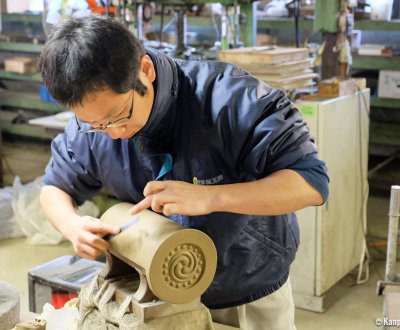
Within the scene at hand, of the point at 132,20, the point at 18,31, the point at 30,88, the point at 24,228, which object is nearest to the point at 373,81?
the point at 132,20

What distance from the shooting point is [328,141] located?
109 inches

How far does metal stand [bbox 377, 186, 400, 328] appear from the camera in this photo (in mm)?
1354

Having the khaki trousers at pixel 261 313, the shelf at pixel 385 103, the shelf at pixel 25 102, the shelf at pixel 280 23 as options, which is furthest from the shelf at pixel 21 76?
the khaki trousers at pixel 261 313

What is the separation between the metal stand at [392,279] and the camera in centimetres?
135

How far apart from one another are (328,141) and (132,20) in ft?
4.14

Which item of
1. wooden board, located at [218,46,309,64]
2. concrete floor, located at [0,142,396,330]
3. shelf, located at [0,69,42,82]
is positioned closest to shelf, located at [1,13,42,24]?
shelf, located at [0,69,42,82]

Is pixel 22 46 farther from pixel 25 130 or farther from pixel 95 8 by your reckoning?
pixel 95 8

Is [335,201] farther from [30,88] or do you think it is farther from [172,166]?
[30,88]

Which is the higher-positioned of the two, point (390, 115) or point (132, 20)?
point (132, 20)

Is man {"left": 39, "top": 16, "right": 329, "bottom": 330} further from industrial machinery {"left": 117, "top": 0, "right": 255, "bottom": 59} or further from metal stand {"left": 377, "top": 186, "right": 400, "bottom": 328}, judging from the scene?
industrial machinery {"left": 117, "top": 0, "right": 255, "bottom": 59}

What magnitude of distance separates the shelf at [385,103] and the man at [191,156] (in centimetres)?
296

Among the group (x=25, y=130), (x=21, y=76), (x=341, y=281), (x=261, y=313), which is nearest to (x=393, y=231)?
(x=261, y=313)

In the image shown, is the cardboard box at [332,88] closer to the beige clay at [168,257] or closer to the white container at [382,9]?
the white container at [382,9]

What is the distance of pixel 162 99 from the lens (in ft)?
4.25
